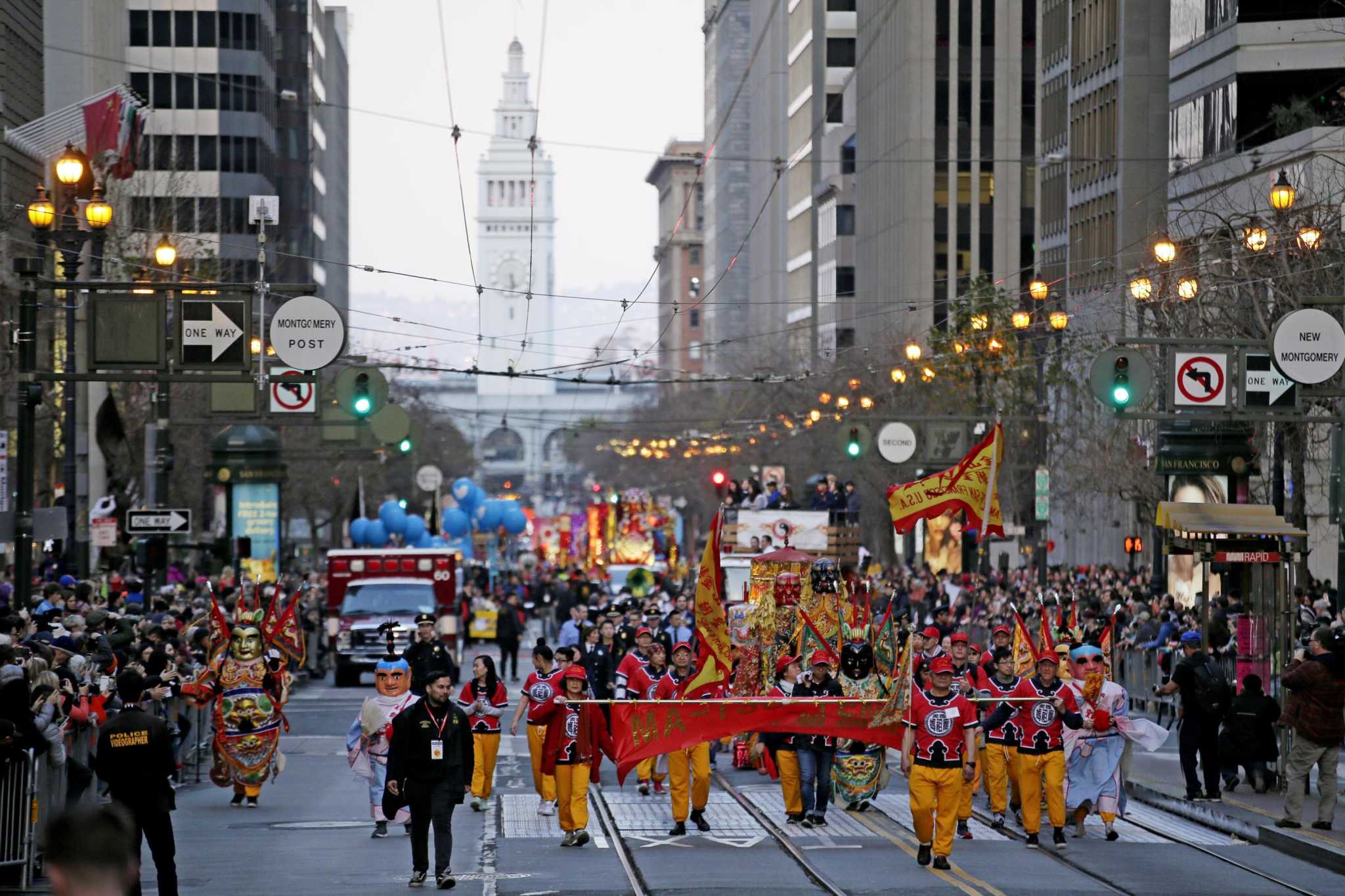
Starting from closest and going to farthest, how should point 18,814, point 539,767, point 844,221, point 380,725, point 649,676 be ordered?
1. point 18,814
2. point 380,725
3. point 649,676
4. point 539,767
5. point 844,221

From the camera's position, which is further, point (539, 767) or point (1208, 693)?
point (1208, 693)

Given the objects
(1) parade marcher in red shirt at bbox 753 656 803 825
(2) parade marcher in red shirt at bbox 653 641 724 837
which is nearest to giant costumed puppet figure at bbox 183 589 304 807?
(2) parade marcher in red shirt at bbox 653 641 724 837

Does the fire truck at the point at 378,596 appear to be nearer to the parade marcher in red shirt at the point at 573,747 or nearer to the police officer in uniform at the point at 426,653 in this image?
the police officer in uniform at the point at 426,653

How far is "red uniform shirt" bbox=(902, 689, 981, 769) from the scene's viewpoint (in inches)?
639

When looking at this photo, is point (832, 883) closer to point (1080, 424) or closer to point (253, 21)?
point (1080, 424)

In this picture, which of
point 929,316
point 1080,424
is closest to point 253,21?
point 929,316

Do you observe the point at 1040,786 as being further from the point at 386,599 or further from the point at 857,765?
the point at 386,599

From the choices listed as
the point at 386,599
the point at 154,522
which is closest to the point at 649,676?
the point at 154,522

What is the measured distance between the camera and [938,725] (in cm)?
1628

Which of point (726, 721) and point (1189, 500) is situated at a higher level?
point (1189, 500)

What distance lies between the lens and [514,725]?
1839cm

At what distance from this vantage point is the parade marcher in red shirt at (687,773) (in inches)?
712

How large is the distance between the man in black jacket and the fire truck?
23.5m

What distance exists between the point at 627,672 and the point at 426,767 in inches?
190
